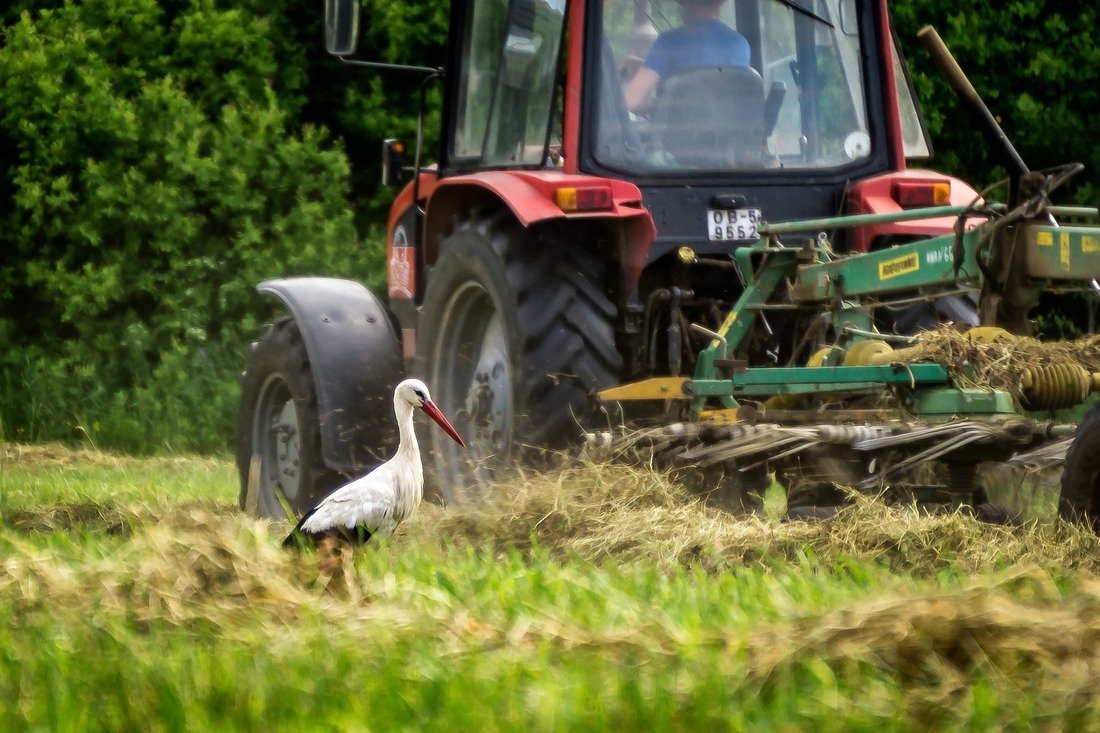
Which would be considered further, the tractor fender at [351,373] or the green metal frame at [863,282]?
the tractor fender at [351,373]

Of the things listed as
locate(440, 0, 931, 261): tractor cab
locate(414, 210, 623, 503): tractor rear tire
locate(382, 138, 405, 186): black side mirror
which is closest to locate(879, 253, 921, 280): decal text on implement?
locate(440, 0, 931, 261): tractor cab

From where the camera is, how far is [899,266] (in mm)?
5938

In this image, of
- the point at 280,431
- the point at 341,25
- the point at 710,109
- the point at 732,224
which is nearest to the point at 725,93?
the point at 710,109

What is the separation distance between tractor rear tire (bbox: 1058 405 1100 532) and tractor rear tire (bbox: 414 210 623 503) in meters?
1.90

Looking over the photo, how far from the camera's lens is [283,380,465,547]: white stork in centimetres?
540

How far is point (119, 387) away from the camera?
1445cm

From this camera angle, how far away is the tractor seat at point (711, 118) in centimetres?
657

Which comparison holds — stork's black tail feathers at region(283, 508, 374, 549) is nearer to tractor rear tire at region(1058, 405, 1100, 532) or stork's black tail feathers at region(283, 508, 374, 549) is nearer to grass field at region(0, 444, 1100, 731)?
grass field at region(0, 444, 1100, 731)

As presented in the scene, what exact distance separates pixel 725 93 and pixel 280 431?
2.48 m

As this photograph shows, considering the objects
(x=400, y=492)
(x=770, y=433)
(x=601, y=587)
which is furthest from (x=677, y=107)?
(x=601, y=587)

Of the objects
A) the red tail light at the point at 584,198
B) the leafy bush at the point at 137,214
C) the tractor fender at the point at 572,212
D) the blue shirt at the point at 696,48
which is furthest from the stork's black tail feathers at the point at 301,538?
the leafy bush at the point at 137,214

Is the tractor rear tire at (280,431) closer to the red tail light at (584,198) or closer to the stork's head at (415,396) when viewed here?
the stork's head at (415,396)

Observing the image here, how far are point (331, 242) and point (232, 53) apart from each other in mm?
2117

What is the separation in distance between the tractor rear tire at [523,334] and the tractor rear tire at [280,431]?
2.35 ft
